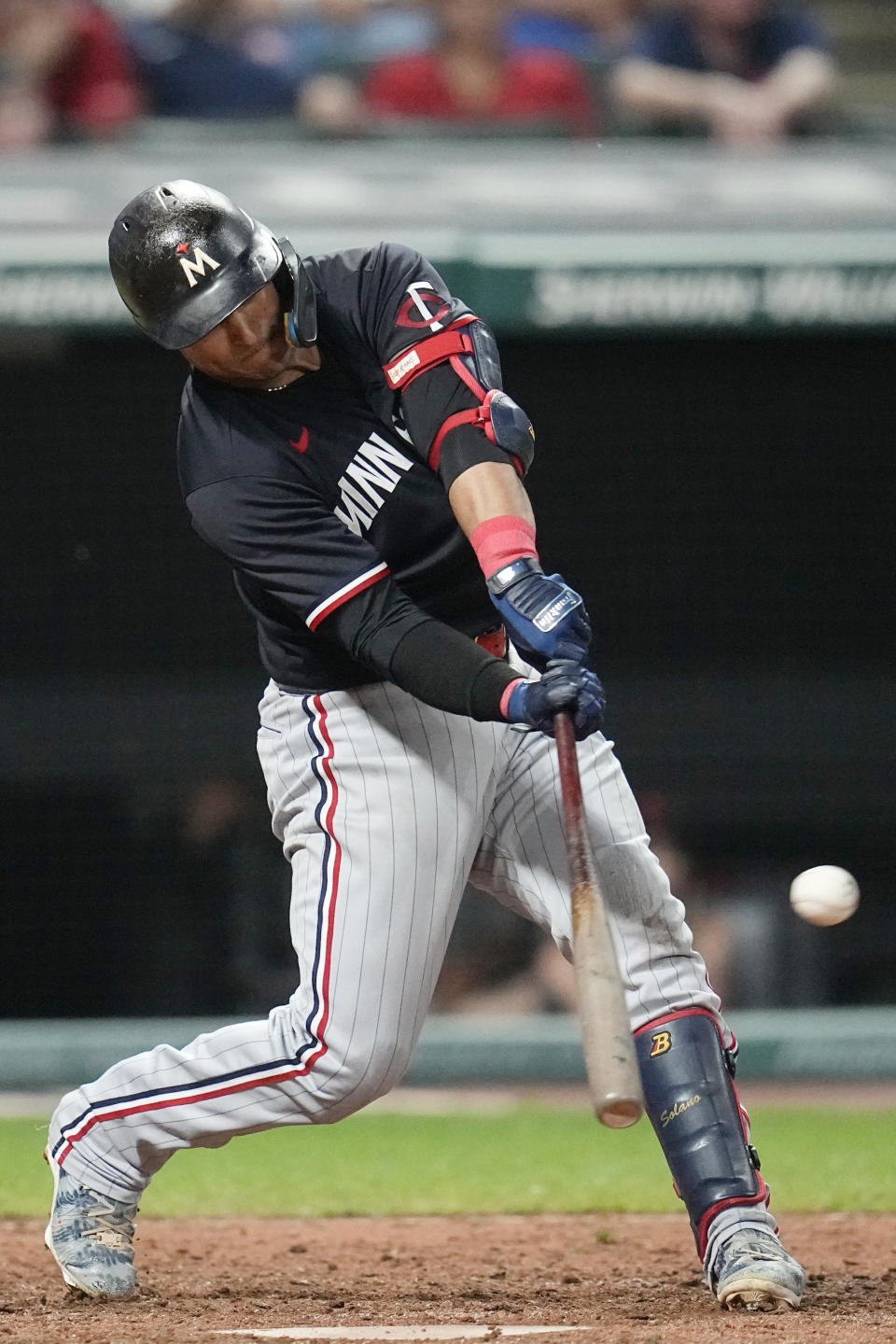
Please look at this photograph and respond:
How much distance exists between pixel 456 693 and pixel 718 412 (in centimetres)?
433

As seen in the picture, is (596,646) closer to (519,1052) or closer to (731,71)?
(519,1052)

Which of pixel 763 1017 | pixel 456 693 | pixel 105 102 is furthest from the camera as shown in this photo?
pixel 105 102

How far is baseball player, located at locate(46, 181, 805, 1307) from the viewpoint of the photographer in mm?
2521

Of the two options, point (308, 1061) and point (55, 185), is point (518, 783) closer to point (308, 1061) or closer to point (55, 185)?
point (308, 1061)

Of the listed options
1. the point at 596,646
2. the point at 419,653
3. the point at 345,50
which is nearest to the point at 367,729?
Answer: the point at 419,653

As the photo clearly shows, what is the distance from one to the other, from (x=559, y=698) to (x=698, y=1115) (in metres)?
0.67

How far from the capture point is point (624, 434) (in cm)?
661

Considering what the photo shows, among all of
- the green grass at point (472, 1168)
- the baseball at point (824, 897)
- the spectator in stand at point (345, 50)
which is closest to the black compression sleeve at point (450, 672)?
the baseball at point (824, 897)

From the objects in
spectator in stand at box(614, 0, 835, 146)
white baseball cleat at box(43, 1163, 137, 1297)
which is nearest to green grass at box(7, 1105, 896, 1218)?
white baseball cleat at box(43, 1163, 137, 1297)

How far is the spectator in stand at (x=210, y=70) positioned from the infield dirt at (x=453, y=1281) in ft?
14.8

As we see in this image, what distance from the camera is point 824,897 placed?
2.82 m

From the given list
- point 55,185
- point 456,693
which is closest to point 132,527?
point 55,185

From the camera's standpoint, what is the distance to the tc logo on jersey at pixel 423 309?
262 cm

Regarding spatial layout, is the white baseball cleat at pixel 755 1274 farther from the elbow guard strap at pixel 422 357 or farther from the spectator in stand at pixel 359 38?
the spectator in stand at pixel 359 38
